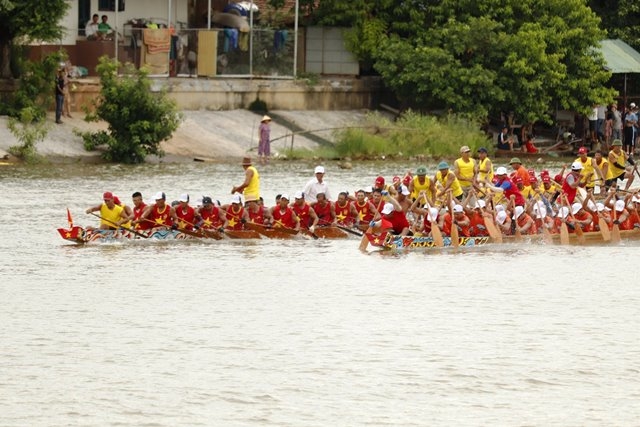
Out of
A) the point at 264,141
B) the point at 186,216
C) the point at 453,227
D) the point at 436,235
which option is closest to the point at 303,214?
the point at 186,216

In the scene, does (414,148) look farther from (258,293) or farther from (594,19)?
(258,293)

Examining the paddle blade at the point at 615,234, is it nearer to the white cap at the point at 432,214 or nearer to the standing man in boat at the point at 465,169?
Answer: the standing man in boat at the point at 465,169

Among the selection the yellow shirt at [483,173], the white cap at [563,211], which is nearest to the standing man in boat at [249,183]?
the yellow shirt at [483,173]

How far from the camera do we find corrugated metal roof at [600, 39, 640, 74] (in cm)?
5009

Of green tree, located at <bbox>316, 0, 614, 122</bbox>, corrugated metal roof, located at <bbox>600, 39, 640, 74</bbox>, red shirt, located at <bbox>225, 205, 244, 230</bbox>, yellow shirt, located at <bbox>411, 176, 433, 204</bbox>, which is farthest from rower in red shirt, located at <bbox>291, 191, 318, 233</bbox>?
corrugated metal roof, located at <bbox>600, 39, 640, 74</bbox>

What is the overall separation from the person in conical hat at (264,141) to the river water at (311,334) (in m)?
12.5

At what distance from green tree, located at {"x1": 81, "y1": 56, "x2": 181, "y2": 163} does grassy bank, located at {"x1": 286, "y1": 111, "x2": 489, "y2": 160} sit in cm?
560

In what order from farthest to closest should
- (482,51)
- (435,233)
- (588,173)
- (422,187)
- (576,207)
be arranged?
(482,51) → (588,173) → (576,207) → (422,187) → (435,233)

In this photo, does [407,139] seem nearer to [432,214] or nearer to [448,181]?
[448,181]

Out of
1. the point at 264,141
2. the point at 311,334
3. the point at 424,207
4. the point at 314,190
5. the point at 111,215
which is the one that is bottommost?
the point at 311,334

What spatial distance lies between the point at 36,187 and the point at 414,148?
13598mm

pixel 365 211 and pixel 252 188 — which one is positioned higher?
pixel 252 188

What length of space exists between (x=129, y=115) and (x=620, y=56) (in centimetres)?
1809

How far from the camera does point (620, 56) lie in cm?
5106
